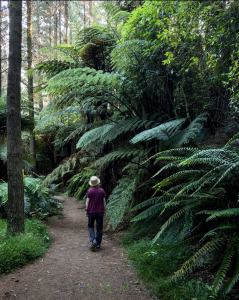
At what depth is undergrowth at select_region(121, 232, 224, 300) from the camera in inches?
94.7

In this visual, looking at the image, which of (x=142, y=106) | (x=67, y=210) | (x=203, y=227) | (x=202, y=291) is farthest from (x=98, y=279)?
(x=67, y=210)

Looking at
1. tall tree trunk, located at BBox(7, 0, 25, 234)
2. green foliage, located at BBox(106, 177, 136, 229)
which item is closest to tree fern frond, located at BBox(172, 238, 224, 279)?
green foliage, located at BBox(106, 177, 136, 229)

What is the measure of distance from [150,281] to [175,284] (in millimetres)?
379

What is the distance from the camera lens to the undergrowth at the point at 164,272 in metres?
2.41

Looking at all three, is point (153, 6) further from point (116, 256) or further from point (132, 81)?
point (116, 256)

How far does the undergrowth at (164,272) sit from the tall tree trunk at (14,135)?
217 centimetres

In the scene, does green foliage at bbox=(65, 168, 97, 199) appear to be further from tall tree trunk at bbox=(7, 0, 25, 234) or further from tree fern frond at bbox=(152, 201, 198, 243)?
tree fern frond at bbox=(152, 201, 198, 243)

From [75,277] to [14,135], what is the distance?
8.95 ft

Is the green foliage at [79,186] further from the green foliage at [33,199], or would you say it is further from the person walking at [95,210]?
the person walking at [95,210]

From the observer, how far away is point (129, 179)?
4766 millimetres

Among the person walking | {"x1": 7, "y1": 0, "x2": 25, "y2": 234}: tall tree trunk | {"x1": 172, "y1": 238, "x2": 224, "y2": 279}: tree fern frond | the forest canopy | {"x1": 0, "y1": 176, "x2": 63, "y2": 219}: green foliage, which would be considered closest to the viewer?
{"x1": 172, "y1": 238, "x2": 224, "y2": 279}: tree fern frond

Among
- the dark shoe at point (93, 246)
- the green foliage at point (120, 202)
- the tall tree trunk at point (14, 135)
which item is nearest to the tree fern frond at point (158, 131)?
the green foliage at point (120, 202)

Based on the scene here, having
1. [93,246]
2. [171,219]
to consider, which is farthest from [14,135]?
[171,219]

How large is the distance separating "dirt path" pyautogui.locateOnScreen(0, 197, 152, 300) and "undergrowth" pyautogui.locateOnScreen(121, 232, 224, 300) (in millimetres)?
151
